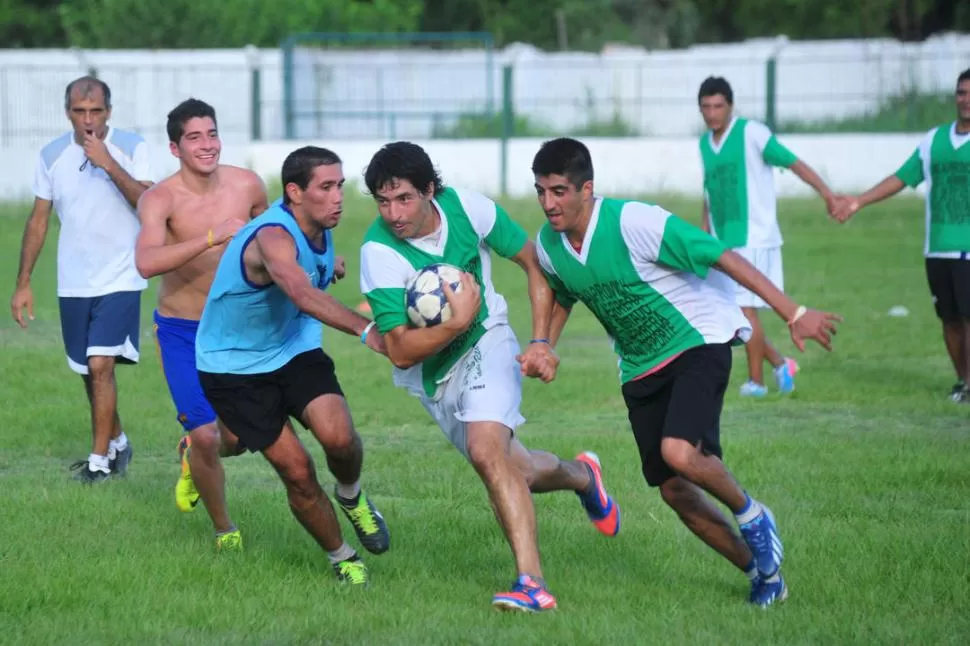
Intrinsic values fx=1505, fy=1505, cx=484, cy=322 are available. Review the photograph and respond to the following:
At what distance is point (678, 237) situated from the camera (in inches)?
240

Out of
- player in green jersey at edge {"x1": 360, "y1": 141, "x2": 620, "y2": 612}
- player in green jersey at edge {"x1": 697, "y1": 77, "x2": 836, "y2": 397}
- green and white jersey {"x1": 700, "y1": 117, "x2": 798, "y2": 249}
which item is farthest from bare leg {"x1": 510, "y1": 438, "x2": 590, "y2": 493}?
green and white jersey {"x1": 700, "y1": 117, "x2": 798, "y2": 249}

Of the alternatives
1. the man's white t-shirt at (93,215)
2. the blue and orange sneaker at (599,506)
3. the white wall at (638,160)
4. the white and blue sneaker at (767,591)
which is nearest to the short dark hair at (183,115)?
the man's white t-shirt at (93,215)

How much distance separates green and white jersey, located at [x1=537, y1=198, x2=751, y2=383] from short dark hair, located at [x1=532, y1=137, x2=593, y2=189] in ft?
0.63

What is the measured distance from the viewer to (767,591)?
616 centimetres

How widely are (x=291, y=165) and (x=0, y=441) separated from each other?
15.3 ft

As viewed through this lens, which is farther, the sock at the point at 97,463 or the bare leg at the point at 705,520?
the sock at the point at 97,463

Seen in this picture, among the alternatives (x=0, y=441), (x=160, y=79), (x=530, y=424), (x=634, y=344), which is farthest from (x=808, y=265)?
(x=160, y=79)

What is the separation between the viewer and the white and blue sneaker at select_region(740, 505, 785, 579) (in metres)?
6.06

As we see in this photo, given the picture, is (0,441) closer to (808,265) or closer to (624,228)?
(624,228)

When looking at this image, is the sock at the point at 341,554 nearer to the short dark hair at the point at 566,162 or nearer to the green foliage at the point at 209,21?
the short dark hair at the point at 566,162

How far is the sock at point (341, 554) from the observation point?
6.66 m

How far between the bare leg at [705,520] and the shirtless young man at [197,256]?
2.24 meters

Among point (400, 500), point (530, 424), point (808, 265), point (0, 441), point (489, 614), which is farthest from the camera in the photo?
point (808, 265)

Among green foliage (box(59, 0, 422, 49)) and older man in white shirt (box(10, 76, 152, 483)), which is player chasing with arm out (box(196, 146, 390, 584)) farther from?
green foliage (box(59, 0, 422, 49))
